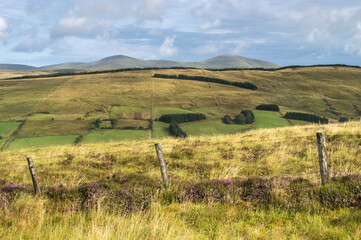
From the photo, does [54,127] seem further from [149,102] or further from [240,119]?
[240,119]

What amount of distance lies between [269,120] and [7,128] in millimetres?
82561

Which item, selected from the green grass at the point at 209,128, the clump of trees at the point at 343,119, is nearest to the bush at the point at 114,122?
the green grass at the point at 209,128

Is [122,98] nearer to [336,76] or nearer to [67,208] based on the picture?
[67,208]

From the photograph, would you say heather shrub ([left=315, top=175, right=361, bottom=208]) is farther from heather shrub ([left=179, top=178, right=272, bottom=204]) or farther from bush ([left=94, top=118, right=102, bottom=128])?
bush ([left=94, top=118, right=102, bottom=128])

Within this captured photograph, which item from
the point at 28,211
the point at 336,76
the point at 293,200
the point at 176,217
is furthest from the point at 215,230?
the point at 336,76

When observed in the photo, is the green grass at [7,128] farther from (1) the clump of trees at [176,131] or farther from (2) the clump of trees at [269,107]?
(2) the clump of trees at [269,107]

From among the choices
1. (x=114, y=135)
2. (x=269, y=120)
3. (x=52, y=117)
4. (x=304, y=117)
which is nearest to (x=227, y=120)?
(x=269, y=120)

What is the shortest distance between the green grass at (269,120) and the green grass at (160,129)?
1084 inches

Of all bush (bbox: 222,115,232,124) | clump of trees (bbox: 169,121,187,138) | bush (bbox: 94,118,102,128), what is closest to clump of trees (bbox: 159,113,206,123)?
clump of trees (bbox: 169,121,187,138)

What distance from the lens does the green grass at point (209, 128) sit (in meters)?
76.8

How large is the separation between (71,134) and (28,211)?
7271 cm

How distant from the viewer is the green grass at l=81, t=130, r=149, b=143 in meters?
69.4

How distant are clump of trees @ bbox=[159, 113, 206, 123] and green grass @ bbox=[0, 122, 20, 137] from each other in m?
45.4

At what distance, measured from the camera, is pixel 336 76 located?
160 metres
